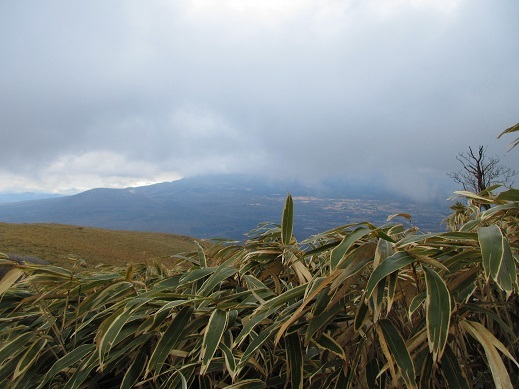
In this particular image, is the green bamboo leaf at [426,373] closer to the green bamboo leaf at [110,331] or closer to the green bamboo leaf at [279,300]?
the green bamboo leaf at [279,300]

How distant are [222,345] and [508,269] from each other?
0.74 m

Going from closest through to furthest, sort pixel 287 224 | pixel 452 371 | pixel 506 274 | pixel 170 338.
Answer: pixel 506 274 → pixel 452 371 → pixel 170 338 → pixel 287 224

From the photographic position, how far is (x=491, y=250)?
0.70 meters

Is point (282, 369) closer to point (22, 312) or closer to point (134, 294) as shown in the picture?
point (134, 294)

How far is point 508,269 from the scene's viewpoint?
68 centimetres

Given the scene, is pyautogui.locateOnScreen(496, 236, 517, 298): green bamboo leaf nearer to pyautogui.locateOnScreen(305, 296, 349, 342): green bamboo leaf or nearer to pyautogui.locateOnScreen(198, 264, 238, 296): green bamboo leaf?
pyautogui.locateOnScreen(305, 296, 349, 342): green bamboo leaf

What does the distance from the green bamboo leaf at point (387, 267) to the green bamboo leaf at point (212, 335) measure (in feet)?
1.47

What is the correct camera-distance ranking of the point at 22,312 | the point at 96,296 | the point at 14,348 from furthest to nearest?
the point at 22,312 < the point at 96,296 < the point at 14,348

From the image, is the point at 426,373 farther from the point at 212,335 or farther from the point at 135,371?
the point at 135,371

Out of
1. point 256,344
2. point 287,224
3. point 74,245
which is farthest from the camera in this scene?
point 74,245

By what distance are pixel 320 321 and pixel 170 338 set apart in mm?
460

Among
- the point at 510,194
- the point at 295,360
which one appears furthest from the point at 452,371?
the point at 510,194

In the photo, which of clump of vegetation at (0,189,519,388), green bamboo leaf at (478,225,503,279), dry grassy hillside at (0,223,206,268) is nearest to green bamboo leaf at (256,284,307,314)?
clump of vegetation at (0,189,519,388)

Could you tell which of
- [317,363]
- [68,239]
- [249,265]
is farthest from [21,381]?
[68,239]
